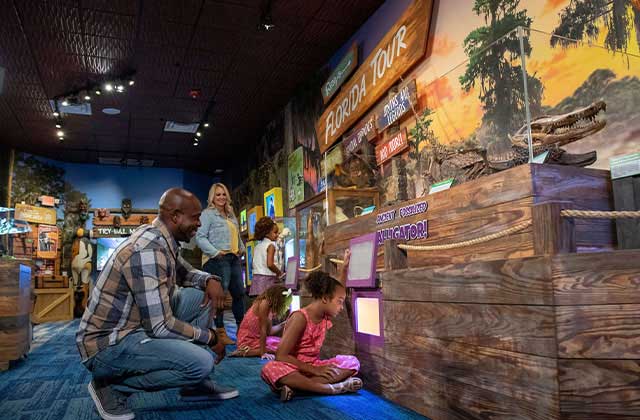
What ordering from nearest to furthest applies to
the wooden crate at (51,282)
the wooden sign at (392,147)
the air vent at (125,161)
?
the wooden sign at (392,147)
the wooden crate at (51,282)
the air vent at (125,161)

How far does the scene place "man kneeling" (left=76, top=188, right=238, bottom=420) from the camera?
2.30 meters

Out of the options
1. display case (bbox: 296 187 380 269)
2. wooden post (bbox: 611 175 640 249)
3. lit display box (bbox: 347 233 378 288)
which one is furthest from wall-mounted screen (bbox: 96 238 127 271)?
wooden post (bbox: 611 175 640 249)

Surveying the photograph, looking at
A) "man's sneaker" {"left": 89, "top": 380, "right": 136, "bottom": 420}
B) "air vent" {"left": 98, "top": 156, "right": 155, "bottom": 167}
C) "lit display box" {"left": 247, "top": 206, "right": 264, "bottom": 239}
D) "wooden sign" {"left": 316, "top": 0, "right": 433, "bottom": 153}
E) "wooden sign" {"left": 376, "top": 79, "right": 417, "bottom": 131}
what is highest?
"air vent" {"left": 98, "top": 156, "right": 155, "bottom": 167}

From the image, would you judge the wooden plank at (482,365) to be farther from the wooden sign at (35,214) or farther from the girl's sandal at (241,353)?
the wooden sign at (35,214)

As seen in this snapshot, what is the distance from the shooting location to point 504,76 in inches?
136

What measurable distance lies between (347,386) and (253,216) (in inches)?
272

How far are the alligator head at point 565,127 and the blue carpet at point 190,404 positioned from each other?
1488 mm

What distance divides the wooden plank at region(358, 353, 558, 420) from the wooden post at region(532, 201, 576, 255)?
555 mm

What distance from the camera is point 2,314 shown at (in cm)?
409

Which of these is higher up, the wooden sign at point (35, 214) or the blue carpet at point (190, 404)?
the wooden sign at point (35, 214)

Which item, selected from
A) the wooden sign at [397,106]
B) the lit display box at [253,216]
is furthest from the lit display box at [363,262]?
the lit display box at [253,216]

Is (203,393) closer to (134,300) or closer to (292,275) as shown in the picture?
(134,300)

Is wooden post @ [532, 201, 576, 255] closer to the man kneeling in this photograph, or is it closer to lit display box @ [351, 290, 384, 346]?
lit display box @ [351, 290, 384, 346]

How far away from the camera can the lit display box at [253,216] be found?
368 inches
